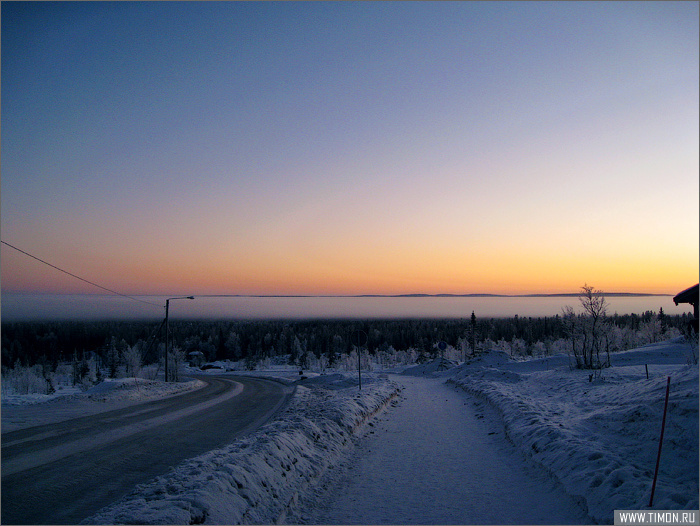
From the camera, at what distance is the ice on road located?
6559 millimetres

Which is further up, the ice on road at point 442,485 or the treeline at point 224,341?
the ice on road at point 442,485

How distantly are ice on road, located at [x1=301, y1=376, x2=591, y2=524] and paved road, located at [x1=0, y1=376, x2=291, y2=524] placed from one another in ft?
14.0

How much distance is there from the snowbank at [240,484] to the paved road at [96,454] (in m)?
1.37

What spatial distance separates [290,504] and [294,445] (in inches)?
91.3

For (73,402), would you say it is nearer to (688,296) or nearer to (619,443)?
(619,443)

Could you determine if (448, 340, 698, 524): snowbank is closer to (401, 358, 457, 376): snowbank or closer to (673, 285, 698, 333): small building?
(673, 285, 698, 333): small building

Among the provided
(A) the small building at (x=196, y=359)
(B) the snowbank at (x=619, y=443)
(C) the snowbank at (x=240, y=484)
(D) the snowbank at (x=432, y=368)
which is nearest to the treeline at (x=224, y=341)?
(A) the small building at (x=196, y=359)

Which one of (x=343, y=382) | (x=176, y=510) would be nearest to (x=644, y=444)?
(x=176, y=510)

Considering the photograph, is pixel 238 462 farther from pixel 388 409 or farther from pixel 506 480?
pixel 388 409

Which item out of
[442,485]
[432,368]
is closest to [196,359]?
[432,368]

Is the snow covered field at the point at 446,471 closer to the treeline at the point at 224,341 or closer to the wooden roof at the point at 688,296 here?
the wooden roof at the point at 688,296

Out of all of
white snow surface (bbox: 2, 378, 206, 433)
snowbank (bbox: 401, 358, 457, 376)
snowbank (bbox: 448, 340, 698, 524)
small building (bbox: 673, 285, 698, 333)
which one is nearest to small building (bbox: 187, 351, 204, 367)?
snowbank (bbox: 401, 358, 457, 376)

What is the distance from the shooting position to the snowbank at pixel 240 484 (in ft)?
Answer: 19.0

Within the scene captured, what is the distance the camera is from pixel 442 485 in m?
7.91
